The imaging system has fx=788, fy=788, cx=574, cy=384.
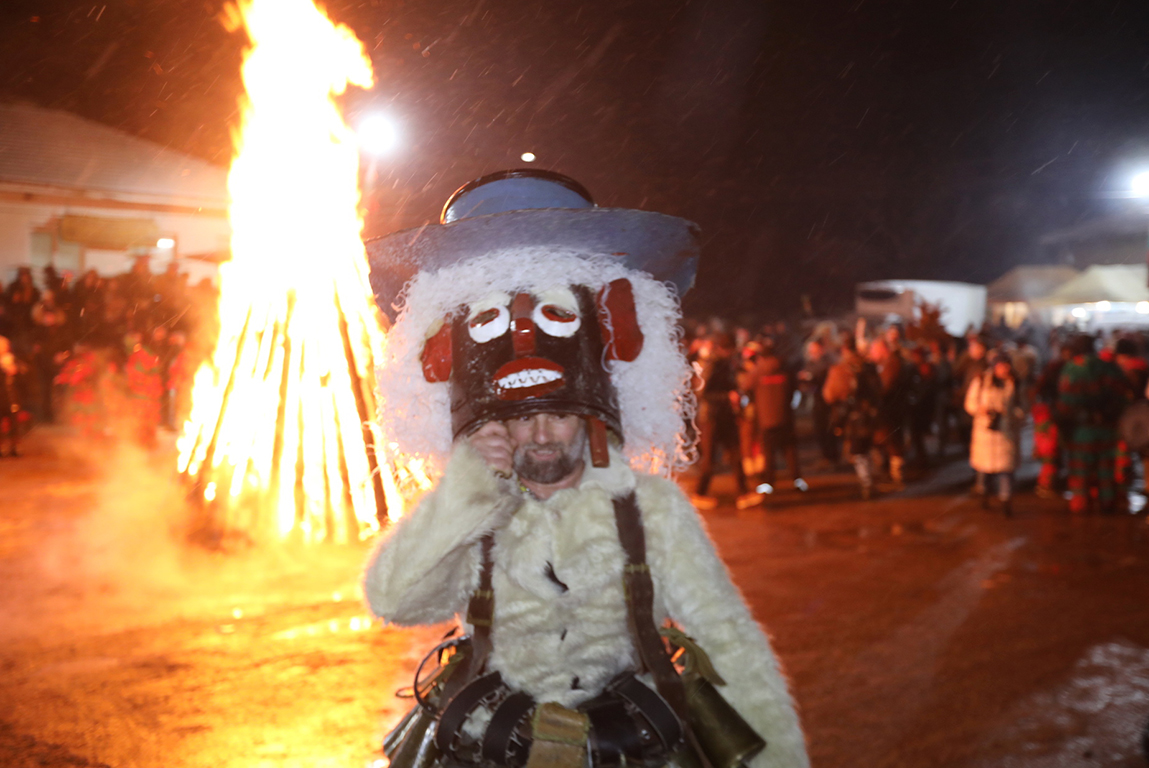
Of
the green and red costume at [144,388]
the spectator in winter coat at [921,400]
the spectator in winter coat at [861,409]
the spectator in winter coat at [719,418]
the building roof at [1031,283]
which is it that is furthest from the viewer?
the building roof at [1031,283]

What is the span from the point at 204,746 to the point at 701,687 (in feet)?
10.9

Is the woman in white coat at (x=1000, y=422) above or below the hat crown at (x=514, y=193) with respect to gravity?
below

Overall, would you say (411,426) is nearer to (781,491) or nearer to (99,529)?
(99,529)

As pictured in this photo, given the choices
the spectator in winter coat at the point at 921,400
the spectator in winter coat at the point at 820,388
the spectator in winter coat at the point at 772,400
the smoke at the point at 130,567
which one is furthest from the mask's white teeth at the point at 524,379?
the spectator in winter coat at the point at 820,388

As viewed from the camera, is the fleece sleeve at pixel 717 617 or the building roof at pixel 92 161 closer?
the fleece sleeve at pixel 717 617

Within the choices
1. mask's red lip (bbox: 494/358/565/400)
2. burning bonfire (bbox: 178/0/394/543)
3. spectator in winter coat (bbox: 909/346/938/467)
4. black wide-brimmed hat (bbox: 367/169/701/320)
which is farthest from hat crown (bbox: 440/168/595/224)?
spectator in winter coat (bbox: 909/346/938/467)

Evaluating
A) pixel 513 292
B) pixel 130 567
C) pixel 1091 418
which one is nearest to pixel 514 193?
pixel 513 292

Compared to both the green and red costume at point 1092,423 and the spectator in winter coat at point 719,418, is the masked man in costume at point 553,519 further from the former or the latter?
the green and red costume at point 1092,423

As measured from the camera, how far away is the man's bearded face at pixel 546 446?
2.18 metres

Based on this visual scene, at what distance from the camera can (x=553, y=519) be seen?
2160 millimetres

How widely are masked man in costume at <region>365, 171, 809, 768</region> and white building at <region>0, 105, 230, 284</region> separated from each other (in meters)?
15.1

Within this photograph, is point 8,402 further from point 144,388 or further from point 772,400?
point 772,400

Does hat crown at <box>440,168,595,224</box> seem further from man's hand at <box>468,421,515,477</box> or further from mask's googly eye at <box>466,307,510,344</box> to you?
man's hand at <box>468,421,515,477</box>

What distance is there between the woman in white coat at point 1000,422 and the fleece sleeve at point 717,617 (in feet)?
27.2
